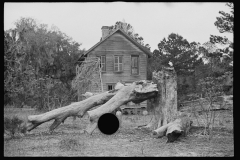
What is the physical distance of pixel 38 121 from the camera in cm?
902

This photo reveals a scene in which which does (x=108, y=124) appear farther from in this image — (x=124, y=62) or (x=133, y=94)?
(x=124, y=62)

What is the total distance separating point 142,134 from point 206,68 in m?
3.49

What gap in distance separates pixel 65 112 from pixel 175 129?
4004mm

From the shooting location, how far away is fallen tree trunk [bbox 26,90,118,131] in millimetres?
9008

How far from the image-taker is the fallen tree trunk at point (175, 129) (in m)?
8.14

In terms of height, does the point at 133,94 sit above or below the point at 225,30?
below

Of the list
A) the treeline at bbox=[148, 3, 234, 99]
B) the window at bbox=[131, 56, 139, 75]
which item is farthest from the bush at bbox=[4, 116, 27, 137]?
the treeline at bbox=[148, 3, 234, 99]

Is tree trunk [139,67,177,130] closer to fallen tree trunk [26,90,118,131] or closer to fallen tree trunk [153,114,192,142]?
fallen tree trunk [153,114,192,142]

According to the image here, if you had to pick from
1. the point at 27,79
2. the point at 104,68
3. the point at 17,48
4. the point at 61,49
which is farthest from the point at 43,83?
the point at 17,48

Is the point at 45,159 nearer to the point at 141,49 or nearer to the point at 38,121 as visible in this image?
the point at 38,121

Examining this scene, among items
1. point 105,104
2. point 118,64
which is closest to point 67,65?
point 118,64

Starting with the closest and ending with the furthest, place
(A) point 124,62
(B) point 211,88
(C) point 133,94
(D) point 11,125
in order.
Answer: (D) point 11,125 → (B) point 211,88 → (C) point 133,94 → (A) point 124,62

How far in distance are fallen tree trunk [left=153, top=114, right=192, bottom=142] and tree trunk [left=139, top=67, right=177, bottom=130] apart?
0.51m

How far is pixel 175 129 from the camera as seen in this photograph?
8.10m
